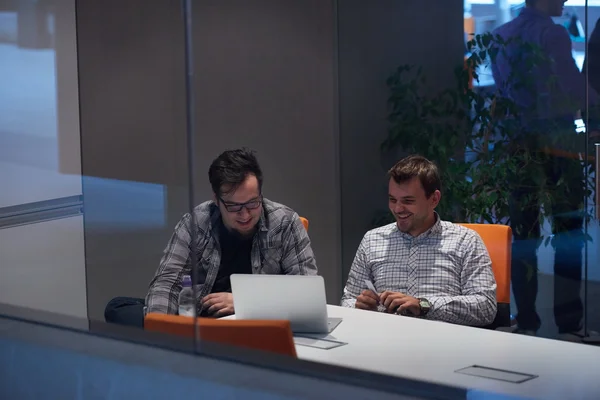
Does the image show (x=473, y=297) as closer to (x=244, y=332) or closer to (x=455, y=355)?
(x=455, y=355)

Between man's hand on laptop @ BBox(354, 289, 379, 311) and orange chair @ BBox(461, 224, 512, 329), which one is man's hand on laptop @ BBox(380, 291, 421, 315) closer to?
man's hand on laptop @ BBox(354, 289, 379, 311)

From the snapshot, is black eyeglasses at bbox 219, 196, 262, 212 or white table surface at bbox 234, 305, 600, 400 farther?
black eyeglasses at bbox 219, 196, 262, 212

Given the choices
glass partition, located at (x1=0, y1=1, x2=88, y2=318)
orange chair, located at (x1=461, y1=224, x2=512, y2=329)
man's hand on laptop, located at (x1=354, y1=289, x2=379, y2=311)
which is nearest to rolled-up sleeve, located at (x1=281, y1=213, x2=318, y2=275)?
man's hand on laptop, located at (x1=354, y1=289, x2=379, y2=311)

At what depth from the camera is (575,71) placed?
427cm

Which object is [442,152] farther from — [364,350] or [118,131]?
[364,350]

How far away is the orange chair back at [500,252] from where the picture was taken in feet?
11.0

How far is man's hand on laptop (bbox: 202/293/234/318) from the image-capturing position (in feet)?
9.79

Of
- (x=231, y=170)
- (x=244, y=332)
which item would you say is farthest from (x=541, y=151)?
(x=244, y=332)

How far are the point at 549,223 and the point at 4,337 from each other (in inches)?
109

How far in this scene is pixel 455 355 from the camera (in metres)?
2.38

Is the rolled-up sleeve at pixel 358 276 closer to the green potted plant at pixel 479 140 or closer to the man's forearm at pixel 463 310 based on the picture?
the man's forearm at pixel 463 310

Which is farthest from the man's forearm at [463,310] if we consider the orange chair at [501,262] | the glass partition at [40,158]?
the glass partition at [40,158]

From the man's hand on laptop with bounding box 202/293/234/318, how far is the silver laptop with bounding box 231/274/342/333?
0.28 m

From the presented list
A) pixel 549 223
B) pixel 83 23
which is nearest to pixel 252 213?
pixel 83 23
